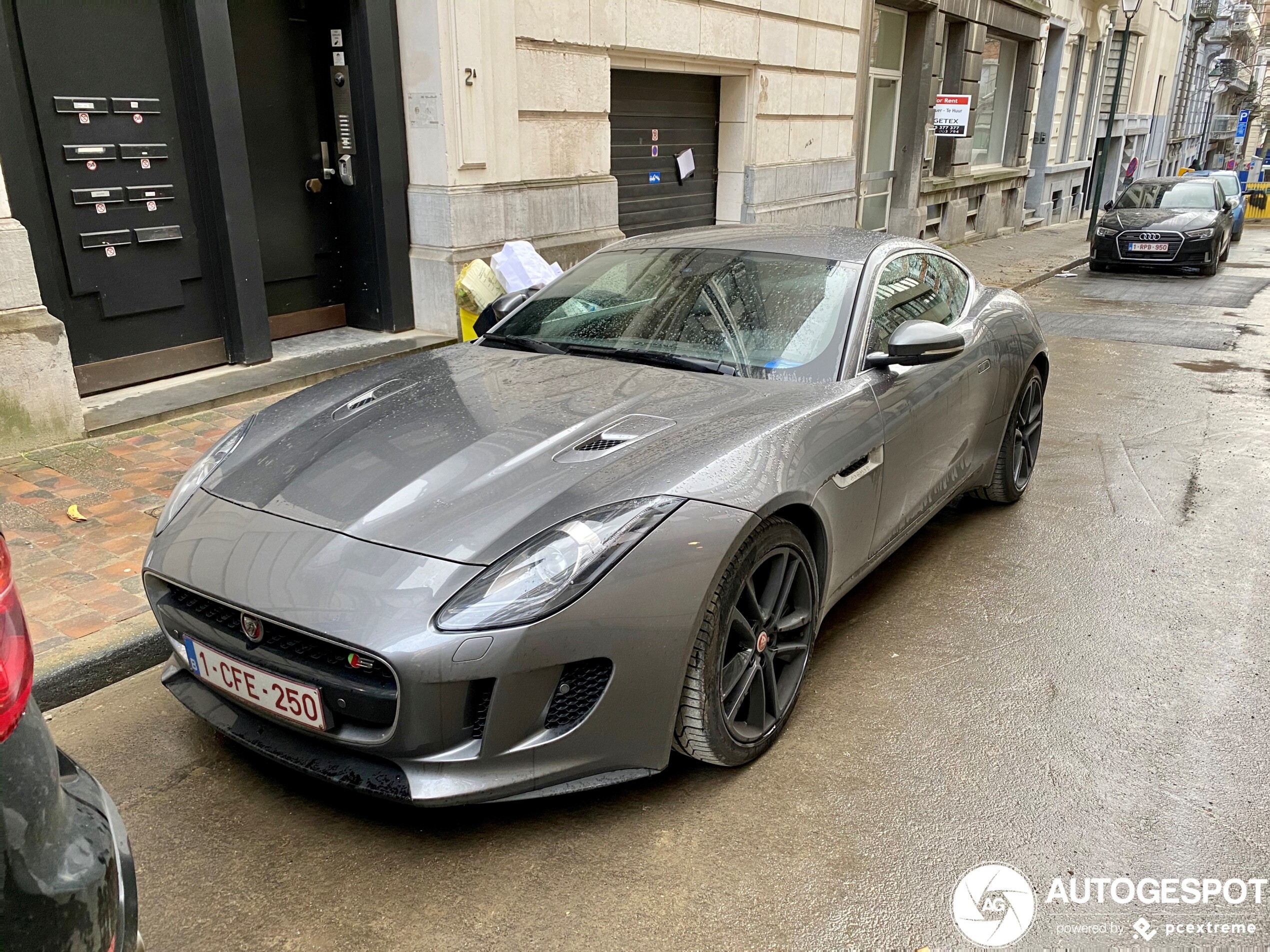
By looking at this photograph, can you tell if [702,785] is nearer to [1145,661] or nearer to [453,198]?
[1145,661]

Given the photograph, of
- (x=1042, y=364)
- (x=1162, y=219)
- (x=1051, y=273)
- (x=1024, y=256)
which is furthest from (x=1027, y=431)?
(x=1024, y=256)

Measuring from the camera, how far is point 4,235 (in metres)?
5.04

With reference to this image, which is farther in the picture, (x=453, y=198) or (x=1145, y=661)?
(x=453, y=198)

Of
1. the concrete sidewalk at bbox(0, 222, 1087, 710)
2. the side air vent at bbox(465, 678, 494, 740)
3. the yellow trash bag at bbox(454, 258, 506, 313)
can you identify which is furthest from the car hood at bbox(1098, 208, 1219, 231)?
the side air vent at bbox(465, 678, 494, 740)

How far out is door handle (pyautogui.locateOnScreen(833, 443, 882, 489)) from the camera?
3.11m

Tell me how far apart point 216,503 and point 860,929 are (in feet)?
6.69

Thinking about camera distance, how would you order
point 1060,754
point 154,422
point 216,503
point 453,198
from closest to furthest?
point 216,503
point 1060,754
point 154,422
point 453,198

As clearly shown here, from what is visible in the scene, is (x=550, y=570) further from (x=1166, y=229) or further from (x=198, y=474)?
(x=1166, y=229)

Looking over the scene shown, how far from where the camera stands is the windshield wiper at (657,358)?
133 inches

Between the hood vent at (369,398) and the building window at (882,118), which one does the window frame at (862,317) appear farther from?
the building window at (882,118)

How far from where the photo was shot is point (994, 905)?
2346 millimetres

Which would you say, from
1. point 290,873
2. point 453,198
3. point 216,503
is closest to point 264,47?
point 453,198

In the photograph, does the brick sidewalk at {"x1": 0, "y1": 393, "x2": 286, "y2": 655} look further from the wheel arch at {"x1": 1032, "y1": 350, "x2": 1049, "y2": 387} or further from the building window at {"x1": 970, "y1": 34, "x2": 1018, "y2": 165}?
the building window at {"x1": 970, "y1": 34, "x2": 1018, "y2": 165}

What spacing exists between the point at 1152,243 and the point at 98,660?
16.0 metres
